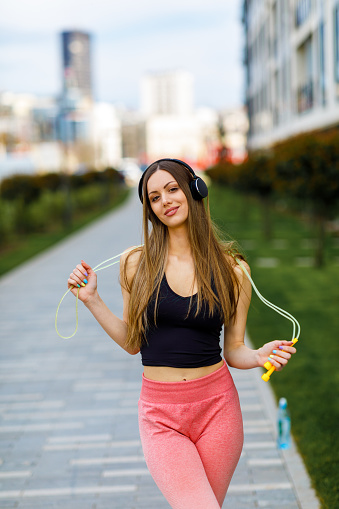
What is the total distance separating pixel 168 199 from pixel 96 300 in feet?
1.65

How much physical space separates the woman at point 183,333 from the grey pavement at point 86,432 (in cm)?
159

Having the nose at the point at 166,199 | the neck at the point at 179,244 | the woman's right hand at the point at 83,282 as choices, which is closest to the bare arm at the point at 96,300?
the woman's right hand at the point at 83,282

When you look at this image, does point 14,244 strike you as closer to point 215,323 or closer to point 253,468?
point 253,468

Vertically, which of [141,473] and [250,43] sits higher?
[250,43]

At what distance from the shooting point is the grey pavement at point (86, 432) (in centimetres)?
403

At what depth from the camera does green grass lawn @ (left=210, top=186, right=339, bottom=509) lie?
14.6 ft

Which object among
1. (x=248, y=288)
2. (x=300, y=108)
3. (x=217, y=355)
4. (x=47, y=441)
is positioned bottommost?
(x=47, y=441)

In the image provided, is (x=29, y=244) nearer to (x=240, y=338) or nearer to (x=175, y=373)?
(x=240, y=338)

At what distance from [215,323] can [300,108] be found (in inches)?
935

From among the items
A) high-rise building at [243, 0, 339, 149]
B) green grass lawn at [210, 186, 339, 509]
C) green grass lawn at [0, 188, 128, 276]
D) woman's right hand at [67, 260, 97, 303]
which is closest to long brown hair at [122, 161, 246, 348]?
woman's right hand at [67, 260, 97, 303]

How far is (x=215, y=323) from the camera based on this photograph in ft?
8.42

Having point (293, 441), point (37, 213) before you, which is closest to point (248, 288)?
point (293, 441)

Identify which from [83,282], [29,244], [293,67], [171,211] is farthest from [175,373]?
[293,67]

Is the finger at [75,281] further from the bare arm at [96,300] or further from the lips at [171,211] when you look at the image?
the lips at [171,211]
